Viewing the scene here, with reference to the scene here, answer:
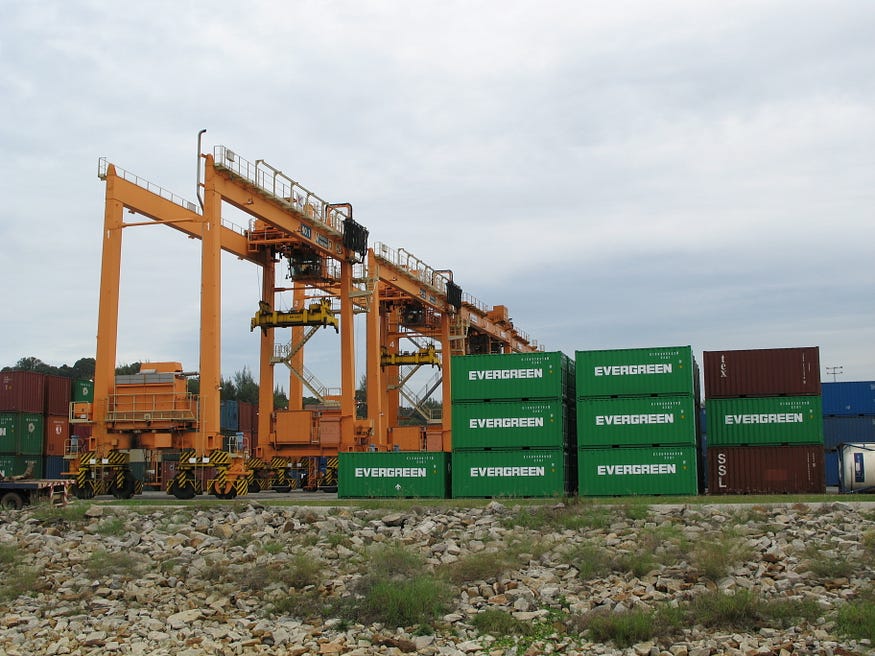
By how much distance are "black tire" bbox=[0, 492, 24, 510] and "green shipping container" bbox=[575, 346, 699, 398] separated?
1514 centimetres

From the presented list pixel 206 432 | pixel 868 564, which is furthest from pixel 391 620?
pixel 206 432

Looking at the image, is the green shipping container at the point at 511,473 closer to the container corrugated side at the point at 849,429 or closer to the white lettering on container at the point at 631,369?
the white lettering on container at the point at 631,369

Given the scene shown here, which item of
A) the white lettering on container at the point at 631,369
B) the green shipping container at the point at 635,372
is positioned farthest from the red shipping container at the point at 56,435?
the white lettering on container at the point at 631,369

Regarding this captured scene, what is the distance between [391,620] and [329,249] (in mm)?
25142

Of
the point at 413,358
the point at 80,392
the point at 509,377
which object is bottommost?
the point at 509,377

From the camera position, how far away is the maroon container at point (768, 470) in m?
24.7

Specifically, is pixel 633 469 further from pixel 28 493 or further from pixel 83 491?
pixel 83 491

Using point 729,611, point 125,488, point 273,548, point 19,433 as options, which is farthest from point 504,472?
point 19,433

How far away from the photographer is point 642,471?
24.8m

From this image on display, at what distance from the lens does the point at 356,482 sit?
2669 cm

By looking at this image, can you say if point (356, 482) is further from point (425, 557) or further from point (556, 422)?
point (425, 557)

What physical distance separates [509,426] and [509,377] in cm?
135

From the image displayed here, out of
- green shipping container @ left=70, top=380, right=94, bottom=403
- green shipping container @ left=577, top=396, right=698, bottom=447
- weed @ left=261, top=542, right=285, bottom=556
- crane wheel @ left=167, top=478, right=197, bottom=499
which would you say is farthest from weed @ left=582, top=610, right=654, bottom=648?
green shipping container @ left=70, top=380, right=94, bottom=403

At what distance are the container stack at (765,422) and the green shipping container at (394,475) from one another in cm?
745
